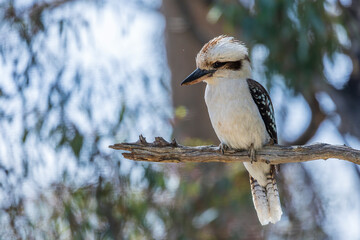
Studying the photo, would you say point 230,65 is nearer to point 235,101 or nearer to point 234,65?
point 234,65

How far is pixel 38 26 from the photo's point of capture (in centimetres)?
552

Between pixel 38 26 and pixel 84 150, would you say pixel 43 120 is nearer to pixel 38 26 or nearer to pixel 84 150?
pixel 84 150

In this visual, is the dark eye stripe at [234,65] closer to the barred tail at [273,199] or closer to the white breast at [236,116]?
the white breast at [236,116]

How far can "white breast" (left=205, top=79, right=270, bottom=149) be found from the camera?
125 inches

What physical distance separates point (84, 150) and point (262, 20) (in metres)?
1.94

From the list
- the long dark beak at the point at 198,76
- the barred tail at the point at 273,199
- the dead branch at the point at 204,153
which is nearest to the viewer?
the dead branch at the point at 204,153

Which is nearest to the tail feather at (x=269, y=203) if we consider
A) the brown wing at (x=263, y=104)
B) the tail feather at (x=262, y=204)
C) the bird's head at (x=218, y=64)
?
the tail feather at (x=262, y=204)

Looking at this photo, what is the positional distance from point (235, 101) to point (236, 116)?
0.25 feet

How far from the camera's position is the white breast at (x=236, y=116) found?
3.18m

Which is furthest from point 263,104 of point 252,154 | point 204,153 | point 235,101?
point 204,153

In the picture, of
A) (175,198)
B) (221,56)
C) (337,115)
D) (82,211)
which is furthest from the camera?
(337,115)

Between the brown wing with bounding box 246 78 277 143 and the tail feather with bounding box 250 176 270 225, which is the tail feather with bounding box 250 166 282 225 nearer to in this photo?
the tail feather with bounding box 250 176 270 225

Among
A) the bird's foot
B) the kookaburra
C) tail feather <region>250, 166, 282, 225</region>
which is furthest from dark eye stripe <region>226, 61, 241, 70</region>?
tail feather <region>250, 166, 282, 225</region>

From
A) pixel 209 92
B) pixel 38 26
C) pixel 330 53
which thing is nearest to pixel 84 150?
pixel 38 26
